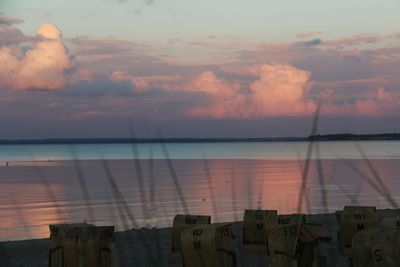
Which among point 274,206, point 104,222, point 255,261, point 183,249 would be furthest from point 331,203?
point 183,249

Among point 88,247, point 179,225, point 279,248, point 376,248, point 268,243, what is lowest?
point 376,248

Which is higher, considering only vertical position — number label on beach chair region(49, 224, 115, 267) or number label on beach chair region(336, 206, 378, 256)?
number label on beach chair region(336, 206, 378, 256)

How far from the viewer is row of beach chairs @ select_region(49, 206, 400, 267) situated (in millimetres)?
9367

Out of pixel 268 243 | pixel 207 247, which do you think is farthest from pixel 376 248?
pixel 207 247

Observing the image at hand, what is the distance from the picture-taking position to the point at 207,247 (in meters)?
12.3

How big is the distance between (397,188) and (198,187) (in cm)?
1854

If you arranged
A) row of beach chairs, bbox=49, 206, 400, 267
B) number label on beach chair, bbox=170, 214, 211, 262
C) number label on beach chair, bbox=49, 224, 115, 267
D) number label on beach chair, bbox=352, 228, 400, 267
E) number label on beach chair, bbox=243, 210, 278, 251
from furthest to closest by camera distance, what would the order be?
number label on beach chair, bbox=243, 210, 278, 251, number label on beach chair, bbox=170, 214, 211, 262, number label on beach chair, bbox=49, 224, 115, 267, row of beach chairs, bbox=49, 206, 400, 267, number label on beach chair, bbox=352, 228, 400, 267

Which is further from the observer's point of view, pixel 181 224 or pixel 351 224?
pixel 351 224

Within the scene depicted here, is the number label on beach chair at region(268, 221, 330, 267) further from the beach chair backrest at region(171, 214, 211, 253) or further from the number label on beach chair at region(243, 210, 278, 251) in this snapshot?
the number label on beach chair at region(243, 210, 278, 251)

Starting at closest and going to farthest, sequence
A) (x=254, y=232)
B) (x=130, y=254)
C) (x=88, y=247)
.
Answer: (x=88, y=247)
(x=130, y=254)
(x=254, y=232)

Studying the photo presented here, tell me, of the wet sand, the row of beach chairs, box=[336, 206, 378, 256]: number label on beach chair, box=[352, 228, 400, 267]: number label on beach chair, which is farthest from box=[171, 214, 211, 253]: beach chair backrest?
box=[352, 228, 400, 267]: number label on beach chair

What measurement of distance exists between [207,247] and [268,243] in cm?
177

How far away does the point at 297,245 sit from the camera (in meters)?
10.5

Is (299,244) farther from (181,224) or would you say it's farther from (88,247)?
(181,224)
